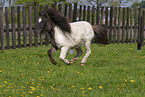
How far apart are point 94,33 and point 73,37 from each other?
1.07m

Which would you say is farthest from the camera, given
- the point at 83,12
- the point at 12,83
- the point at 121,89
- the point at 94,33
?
the point at 83,12

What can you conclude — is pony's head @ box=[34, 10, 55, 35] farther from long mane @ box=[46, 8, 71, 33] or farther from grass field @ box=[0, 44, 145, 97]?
grass field @ box=[0, 44, 145, 97]

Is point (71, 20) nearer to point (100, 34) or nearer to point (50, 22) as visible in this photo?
point (100, 34)

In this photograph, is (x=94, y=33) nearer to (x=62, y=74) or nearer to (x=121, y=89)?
(x=62, y=74)

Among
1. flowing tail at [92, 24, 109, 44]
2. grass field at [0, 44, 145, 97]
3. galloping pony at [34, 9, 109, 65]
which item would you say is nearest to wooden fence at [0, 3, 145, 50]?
flowing tail at [92, 24, 109, 44]

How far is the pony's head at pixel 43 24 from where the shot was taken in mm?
6230

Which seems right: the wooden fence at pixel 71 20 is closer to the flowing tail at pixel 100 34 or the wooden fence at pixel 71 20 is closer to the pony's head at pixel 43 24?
the flowing tail at pixel 100 34

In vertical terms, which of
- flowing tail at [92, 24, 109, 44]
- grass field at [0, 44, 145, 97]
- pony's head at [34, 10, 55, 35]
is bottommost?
grass field at [0, 44, 145, 97]

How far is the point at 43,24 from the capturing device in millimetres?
6258

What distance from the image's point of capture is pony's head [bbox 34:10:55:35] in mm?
6230

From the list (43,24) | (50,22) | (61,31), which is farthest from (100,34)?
(43,24)

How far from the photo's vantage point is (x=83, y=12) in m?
10.4

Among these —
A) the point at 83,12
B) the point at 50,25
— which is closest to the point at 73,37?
the point at 50,25

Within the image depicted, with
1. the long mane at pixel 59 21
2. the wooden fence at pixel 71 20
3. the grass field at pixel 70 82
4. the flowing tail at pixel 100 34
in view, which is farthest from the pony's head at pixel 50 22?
the wooden fence at pixel 71 20
